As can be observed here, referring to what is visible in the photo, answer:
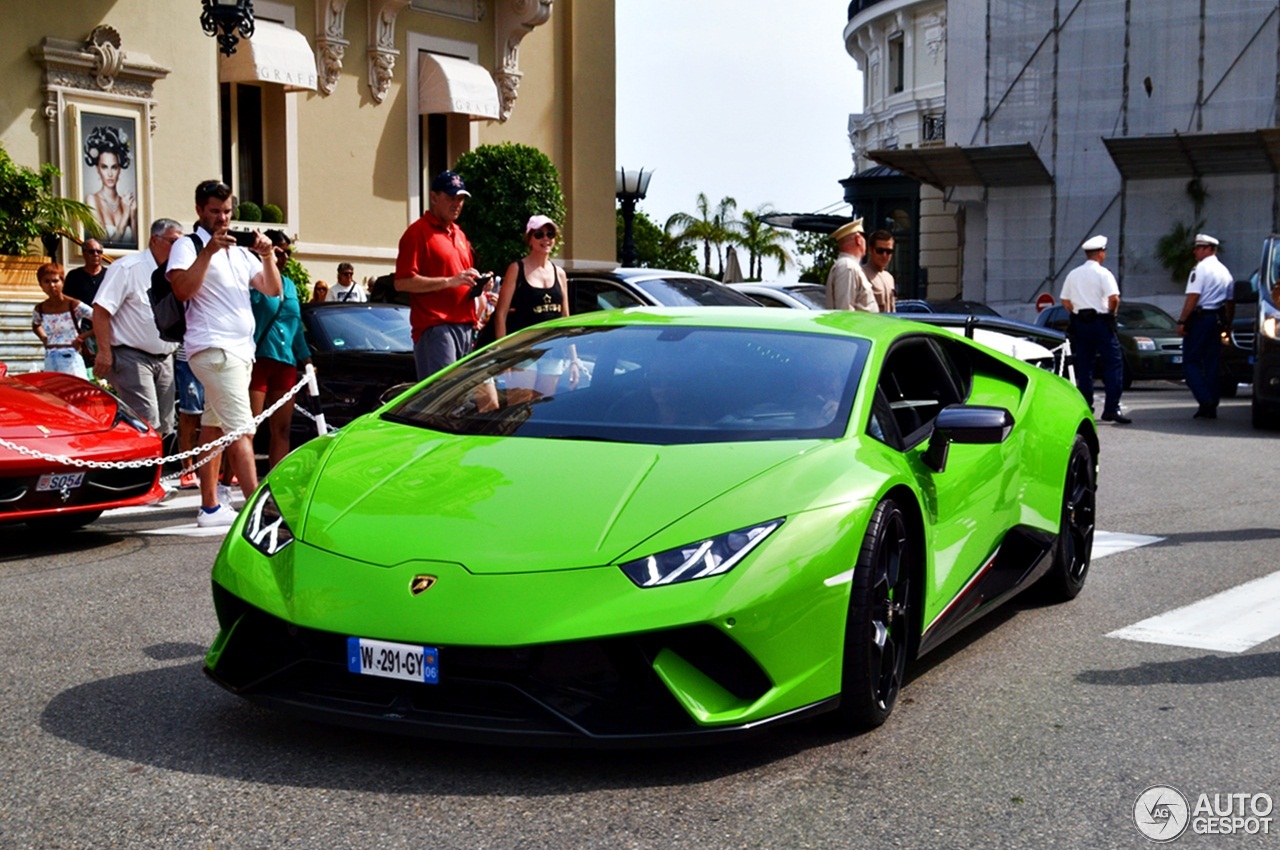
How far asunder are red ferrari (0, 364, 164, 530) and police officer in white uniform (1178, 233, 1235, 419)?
38.6 feet

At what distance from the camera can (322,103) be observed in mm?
26422

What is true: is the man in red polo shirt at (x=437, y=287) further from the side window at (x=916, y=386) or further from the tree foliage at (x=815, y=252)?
the tree foliage at (x=815, y=252)

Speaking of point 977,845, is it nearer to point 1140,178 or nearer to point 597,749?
point 597,749

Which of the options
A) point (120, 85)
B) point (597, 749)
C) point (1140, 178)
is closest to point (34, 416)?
→ point (597, 749)

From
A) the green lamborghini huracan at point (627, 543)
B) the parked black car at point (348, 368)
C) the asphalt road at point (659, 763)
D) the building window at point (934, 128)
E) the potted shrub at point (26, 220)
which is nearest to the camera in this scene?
the asphalt road at point (659, 763)

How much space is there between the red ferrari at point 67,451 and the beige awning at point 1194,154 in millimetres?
31398

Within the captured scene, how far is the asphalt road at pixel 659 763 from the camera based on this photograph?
3746 mm

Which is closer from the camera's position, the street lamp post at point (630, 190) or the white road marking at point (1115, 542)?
the white road marking at point (1115, 542)

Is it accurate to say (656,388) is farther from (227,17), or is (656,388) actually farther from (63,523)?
(227,17)

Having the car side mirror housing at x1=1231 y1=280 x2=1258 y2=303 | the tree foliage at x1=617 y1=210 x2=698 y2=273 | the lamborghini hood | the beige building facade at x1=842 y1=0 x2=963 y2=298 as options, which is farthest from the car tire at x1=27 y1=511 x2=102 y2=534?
the tree foliage at x1=617 y1=210 x2=698 y2=273

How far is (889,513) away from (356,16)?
79.0ft

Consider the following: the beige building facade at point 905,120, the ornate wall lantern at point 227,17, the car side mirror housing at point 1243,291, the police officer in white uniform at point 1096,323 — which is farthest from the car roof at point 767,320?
the beige building facade at point 905,120

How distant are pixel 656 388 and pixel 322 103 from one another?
22481mm

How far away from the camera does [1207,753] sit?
14.8 ft
